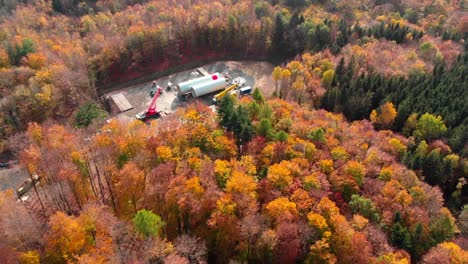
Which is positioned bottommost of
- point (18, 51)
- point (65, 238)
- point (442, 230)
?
point (442, 230)

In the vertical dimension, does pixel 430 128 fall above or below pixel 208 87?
below

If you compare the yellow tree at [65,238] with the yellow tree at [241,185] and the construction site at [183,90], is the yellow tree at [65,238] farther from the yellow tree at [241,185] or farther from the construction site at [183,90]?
the construction site at [183,90]

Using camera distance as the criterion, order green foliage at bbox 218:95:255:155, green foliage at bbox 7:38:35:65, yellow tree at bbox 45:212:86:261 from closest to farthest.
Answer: yellow tree at bbox 45:212:86:261
green foliage at bbox 218:95:255:155
green foliage at bbox 7:38:35:65

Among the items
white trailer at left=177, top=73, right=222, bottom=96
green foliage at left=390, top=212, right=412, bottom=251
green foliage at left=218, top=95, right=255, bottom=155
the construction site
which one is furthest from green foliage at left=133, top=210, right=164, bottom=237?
white trailer at left=177, top=73, right=222, bottom=96

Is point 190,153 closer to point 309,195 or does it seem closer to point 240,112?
point 240,112

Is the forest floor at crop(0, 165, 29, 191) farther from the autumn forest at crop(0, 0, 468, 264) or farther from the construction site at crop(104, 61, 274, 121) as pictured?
the construction site at crop(104, 61, 274, 121)

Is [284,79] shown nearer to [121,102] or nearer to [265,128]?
[265,128]

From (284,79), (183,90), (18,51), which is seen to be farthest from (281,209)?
(18,51)
